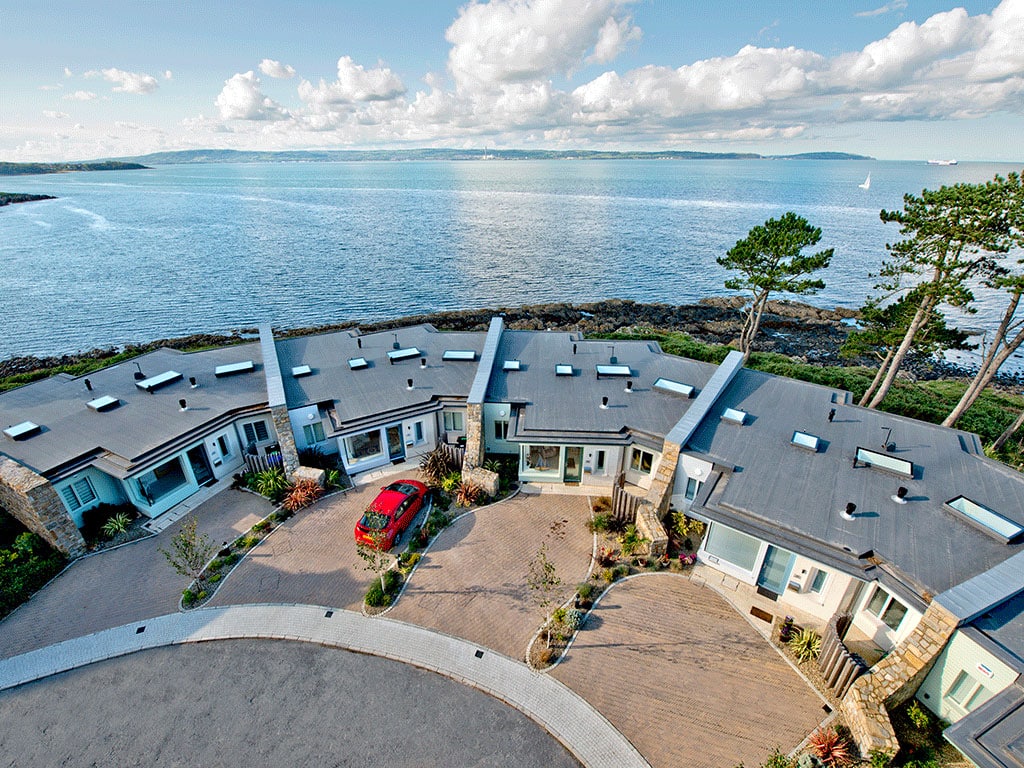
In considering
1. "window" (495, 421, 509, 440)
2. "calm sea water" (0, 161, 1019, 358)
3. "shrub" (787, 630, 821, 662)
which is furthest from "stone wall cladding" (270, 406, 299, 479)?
"calm sea water" (0, 161, 1019, 358)

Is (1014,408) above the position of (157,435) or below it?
below

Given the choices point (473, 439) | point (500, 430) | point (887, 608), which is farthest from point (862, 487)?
point (473, 439)

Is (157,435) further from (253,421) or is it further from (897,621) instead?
(897,621)

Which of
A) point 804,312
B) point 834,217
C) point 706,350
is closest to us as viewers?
point 706,350

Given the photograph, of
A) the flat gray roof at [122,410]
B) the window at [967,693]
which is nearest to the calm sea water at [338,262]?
the flat gray roof at [122,410]

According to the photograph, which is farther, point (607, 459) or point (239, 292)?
point (239, 292)

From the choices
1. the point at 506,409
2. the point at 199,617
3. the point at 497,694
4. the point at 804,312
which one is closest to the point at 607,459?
the point at 506,409

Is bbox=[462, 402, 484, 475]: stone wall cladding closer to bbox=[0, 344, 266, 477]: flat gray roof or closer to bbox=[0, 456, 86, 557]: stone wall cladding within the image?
bbox=[0, 344, 266, 477]: flat gray roof

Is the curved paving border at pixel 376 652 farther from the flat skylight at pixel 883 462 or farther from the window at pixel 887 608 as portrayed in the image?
the flat skylight at pixel 883 462
